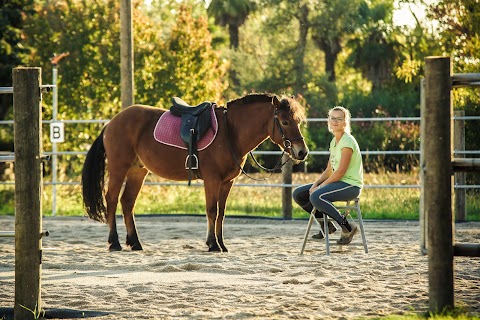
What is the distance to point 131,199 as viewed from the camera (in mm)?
10922

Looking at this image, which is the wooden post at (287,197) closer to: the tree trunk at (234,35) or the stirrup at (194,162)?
the stirrup at (194,162)

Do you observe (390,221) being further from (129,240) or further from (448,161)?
(448,161)

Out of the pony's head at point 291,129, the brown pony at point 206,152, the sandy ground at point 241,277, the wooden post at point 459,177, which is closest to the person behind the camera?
the sandy ground at point 241,277

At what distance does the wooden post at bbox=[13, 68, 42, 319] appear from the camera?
5805 mm

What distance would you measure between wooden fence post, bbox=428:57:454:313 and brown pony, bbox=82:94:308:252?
439 centimetres

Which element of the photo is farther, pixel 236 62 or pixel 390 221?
pixel 236 62

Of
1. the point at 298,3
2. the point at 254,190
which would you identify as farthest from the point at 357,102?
the point at 254,190

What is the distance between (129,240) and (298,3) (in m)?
28.5

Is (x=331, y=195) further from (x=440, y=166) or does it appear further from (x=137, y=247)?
(x=440, y=166)

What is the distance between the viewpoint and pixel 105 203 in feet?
36.2

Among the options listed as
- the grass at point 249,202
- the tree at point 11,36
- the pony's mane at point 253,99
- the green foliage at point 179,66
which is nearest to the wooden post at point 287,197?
the grass at point 249,202

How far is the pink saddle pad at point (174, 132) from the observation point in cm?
1043

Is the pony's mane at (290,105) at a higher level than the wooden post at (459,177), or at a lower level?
higher

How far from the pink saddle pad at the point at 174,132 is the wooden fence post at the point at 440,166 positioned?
195 inches
